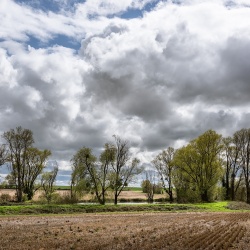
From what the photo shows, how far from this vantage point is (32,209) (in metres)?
49.7

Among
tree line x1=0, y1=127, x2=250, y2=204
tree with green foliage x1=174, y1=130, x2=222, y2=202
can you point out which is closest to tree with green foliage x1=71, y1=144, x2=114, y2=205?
tree line x1=0, y1=127, x2=250, y2=204

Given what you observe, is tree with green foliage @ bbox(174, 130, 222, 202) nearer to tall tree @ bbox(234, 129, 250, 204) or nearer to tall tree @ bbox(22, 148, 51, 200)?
tall tree @ bbox(234, 129, 250, 204)

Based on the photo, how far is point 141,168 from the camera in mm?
74500

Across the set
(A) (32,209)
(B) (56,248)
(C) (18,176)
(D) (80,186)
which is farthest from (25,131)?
(B) (56,248)

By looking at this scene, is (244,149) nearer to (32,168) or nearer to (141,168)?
(141,168)

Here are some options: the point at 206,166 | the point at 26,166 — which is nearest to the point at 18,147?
the point at 26,166

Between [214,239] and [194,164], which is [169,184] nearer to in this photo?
[194,164]

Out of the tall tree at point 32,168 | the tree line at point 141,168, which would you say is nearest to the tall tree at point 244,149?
the tree line at point 141,168

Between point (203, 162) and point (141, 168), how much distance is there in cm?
Result: 1632

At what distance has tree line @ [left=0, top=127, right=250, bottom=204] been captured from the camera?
69312 mm

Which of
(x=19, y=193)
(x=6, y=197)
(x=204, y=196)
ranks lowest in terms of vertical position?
(x=204, y=196)

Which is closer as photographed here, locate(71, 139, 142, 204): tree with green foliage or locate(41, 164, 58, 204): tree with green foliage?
locate(71, 139, 142, 204): tree with green foliage

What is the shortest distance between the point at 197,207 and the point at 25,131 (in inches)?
1422

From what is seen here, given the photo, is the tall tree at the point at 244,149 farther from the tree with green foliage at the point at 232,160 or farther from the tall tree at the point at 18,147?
the tall tree at the point at 18,147
